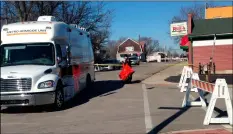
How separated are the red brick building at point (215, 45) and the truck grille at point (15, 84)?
2312 cm

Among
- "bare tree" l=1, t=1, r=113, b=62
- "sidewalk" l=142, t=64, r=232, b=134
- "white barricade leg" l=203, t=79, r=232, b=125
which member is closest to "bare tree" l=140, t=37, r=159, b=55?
"bare tree" l=1, t=1, r=113, b=62

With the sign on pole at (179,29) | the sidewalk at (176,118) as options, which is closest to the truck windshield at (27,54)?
the sidewalk at (176,118)

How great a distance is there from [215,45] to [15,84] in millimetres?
24507

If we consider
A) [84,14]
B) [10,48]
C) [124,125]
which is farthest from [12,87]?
[84,14]

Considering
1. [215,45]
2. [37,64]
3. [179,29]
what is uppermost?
[179,29]

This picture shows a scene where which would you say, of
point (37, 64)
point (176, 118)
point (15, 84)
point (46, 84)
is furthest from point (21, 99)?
point (176, 118)

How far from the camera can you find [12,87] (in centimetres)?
1088

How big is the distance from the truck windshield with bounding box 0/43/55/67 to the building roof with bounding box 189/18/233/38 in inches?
869

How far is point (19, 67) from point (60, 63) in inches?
59.3

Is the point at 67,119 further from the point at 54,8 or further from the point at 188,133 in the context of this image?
the point at 54,8

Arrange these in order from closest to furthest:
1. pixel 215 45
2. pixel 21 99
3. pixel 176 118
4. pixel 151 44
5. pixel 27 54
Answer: pixel 176 118 < pixel 21 99 < pixel 27 54 < pixel 215 45 < pixel 151 44

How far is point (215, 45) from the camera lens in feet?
107

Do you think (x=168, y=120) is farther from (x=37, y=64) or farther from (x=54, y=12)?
(x=54, y=12)

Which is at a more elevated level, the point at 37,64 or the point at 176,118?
the point at 37,64
